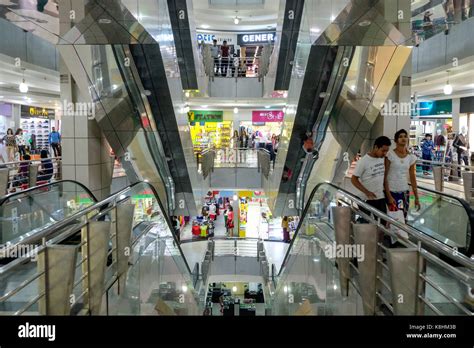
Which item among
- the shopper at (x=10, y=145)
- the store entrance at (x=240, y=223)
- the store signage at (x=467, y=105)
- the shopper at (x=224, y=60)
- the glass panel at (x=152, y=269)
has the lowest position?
the store entrance at (x=240, y=223)

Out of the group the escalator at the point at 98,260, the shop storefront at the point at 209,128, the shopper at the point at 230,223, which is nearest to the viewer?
the escalator at the point at 98,260

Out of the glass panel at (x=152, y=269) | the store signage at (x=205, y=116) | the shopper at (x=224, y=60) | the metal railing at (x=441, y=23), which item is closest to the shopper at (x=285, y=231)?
the shopper at (x=224, y=60)

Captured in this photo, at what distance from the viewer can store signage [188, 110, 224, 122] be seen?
22.7 metres

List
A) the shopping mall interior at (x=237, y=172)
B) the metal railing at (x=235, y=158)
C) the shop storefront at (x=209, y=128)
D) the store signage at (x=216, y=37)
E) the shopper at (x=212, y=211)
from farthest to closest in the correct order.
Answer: the store signage at (x=216, y=37)
the shop storefront at (x=209, y=128)
the shopper at (x=212, y=211)
the metal railing at (x=235, y=158)
the shopping mall interior at (x=237, y=172)

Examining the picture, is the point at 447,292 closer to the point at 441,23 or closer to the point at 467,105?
the point at 441,23

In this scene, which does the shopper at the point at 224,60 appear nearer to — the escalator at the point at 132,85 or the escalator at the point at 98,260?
the escalator at the point at 132,85

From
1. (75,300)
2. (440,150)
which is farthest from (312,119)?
(440,150)

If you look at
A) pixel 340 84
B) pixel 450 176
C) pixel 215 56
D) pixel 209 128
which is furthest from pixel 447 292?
pixel 209 128

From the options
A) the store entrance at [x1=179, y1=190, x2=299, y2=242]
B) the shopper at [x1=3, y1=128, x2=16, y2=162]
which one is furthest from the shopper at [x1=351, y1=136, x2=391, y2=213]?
the store entrance at [x1=179, y1=190, x2=299, y2=242]

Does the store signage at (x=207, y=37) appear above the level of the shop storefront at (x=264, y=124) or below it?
above

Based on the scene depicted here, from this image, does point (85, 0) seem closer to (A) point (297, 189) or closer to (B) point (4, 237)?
(B) point (4, 237)

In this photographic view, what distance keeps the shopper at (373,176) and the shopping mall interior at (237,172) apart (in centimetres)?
2

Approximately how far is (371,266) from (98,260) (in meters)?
2.15

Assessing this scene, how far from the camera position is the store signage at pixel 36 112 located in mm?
17594
